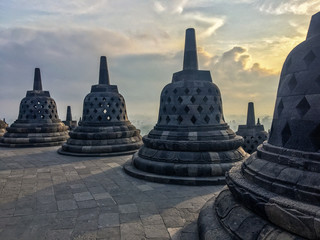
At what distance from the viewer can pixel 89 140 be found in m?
12.5

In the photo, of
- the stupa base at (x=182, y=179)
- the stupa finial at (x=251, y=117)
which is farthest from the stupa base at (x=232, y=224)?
the stupa finial at (x=251, y=117)

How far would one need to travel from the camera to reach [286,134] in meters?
3.44

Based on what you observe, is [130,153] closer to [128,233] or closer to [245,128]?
[245,128]

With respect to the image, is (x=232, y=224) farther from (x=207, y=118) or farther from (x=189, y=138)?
(x=207, y=118)

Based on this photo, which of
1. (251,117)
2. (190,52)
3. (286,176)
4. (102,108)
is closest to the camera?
(286,176)

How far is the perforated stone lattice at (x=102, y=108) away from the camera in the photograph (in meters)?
13.3

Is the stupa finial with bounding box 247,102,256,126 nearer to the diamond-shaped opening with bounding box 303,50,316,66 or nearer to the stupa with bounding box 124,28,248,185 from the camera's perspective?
the stupa with bounding box 124,28,248,185

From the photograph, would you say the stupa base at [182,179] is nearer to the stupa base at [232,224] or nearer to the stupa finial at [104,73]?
the stupa base at [232,224]

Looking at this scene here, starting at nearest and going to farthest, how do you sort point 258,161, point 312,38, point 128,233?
point 312,38, point 258,161, point 128,233

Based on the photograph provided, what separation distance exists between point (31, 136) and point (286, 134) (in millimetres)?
16125

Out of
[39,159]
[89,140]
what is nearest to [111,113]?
[89,140]

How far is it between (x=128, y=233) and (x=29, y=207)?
2.68 metres

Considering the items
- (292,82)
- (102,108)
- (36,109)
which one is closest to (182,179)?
(292,82)

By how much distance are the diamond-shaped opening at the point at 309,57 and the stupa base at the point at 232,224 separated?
2.29 m
